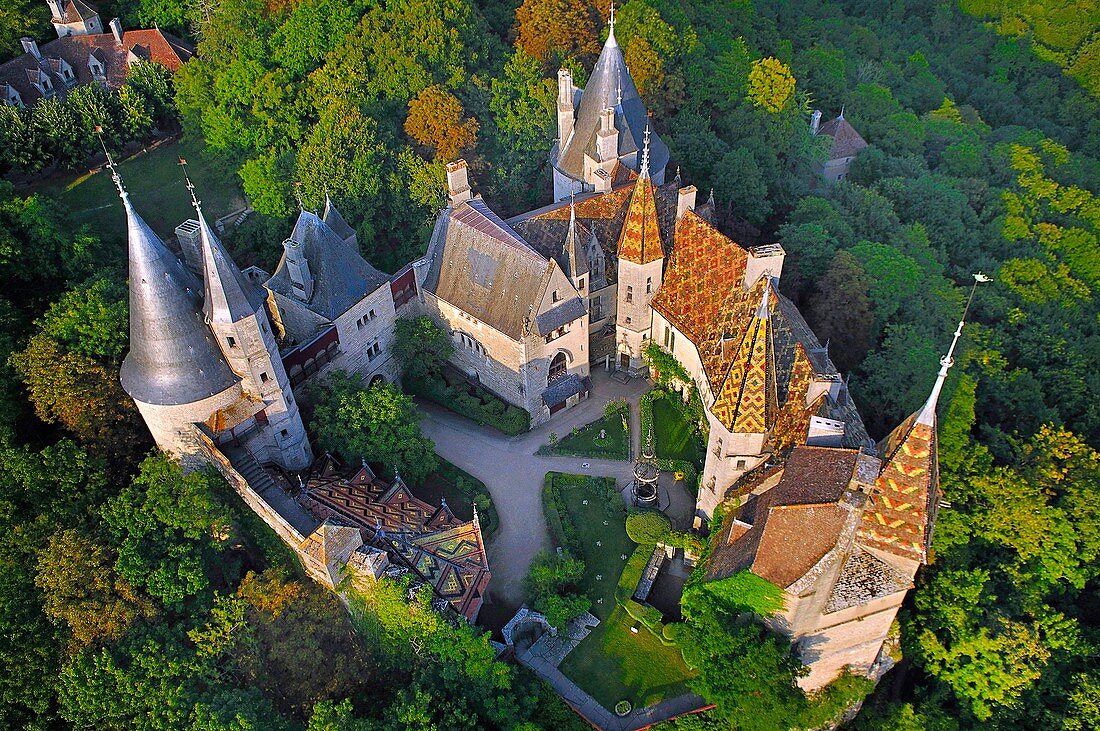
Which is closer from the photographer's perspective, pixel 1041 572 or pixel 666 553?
pixel 1041 572

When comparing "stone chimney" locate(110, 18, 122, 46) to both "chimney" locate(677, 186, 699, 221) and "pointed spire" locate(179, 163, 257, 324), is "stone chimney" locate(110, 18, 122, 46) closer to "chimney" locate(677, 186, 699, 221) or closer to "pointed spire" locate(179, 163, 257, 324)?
"pointed spire" locate(179, 163, 257, 324)

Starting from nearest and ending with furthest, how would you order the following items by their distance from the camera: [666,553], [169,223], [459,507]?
[666,553]
[459,507]
[169,223]

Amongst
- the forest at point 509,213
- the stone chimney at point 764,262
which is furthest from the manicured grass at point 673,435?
the forest at point 509,213

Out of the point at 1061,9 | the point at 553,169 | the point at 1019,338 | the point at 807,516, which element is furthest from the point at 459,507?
the point at 1061,9

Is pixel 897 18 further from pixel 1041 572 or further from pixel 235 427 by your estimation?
pixel 235 427

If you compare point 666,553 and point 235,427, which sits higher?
point 235,427
